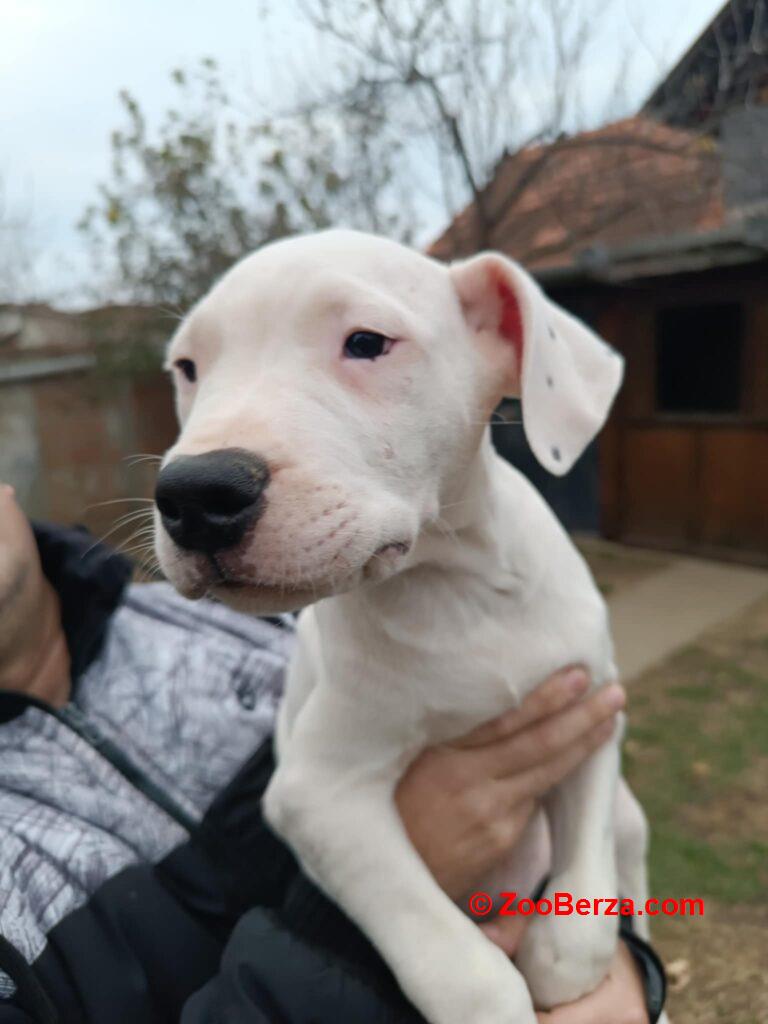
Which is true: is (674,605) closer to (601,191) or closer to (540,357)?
(601,191)

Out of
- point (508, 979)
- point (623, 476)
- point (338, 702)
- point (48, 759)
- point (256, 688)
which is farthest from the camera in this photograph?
point (623, 476)

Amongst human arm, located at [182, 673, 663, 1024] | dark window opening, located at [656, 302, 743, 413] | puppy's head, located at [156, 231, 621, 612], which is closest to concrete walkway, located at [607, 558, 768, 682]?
dark window opening, located at [656, 302, 743, 413]

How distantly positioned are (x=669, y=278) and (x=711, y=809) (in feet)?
17.7

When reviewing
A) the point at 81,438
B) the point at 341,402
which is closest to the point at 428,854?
the point at 341,402

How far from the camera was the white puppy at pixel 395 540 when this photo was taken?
46.4 inches

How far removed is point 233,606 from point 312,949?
74 centimetres

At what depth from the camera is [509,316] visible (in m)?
1.58

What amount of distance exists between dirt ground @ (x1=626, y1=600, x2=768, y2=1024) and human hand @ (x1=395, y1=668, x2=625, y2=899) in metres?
1.87

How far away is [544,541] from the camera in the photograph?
1.82 meters

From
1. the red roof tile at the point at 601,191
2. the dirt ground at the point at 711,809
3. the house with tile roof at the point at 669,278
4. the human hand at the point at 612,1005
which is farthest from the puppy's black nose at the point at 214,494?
the red roof tile at the point at 601,191

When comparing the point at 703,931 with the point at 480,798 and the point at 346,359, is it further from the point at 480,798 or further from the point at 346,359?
the point at 346,359

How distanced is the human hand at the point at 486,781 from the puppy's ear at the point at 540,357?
0.54 metres

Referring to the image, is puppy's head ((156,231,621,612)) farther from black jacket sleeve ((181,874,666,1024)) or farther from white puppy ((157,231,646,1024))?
black jacket sleeve ((181,874,666,1024))

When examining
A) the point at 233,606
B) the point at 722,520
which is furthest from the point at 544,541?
the point at 722,520
